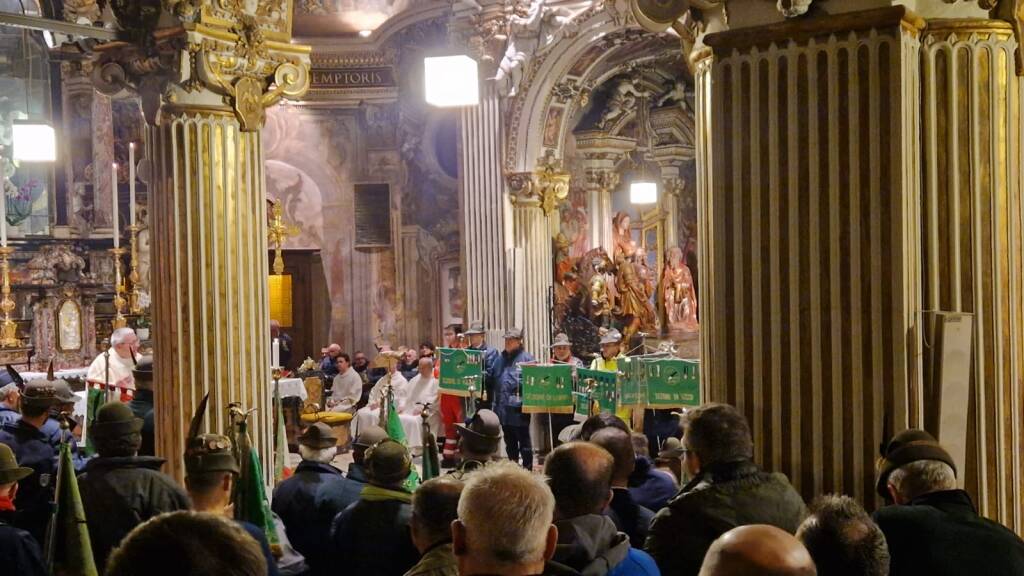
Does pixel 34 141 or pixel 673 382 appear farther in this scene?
pixel 34 141

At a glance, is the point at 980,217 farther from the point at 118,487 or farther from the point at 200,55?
the point at 200,55

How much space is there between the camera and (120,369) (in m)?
11.2

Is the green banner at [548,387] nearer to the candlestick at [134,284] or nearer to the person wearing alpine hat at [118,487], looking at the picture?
the person wearing alpine hat at [118,487]

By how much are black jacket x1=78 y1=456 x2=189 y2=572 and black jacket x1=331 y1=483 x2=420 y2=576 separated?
0.69 meters

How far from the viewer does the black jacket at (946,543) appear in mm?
3779

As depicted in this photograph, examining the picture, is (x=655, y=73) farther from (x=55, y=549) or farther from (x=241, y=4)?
(x=55, y=549)

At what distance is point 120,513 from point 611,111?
16.2m

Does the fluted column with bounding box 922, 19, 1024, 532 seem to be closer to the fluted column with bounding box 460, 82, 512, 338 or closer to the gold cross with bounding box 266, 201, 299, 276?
the fluted column with bounding box 460, 82, 512, 338

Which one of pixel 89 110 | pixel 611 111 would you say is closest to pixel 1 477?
pixel 89 110

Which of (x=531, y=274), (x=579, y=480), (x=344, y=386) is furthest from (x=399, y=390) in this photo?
(x=579, y=480)

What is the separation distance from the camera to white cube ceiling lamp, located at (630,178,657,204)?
20.5 m

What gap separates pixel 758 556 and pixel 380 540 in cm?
254

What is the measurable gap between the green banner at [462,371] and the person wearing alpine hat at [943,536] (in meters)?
9.17

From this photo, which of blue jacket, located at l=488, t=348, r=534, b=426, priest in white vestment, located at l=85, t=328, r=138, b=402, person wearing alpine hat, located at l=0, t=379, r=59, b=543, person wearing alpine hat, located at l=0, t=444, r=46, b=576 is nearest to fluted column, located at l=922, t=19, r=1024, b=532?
person wearing alpine hat, located at l=0, t=444, r=46, b=576
